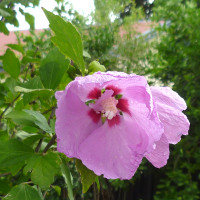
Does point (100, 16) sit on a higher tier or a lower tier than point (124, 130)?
lower

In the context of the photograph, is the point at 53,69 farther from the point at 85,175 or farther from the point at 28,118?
the point at 85,175

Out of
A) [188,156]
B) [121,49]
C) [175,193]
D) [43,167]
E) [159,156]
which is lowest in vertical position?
[175,193]

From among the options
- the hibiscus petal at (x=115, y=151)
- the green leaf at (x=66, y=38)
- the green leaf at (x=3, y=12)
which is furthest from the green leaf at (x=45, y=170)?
the green leaf at (x=3, y=12)

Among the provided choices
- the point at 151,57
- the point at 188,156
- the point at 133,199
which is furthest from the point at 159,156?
the point at 133,199

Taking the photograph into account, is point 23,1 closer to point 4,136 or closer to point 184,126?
point 4,136

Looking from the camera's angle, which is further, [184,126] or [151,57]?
[151,57]

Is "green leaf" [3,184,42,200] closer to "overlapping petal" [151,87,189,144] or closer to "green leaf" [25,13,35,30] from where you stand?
"overlapping petal" [151,87,189,144]

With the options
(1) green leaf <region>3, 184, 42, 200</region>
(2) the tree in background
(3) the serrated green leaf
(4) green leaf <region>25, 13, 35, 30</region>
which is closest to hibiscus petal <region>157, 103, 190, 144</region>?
(1) green leaf <region>3, 184, 42, 200</region>

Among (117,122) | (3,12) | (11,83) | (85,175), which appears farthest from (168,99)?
(3,12)
